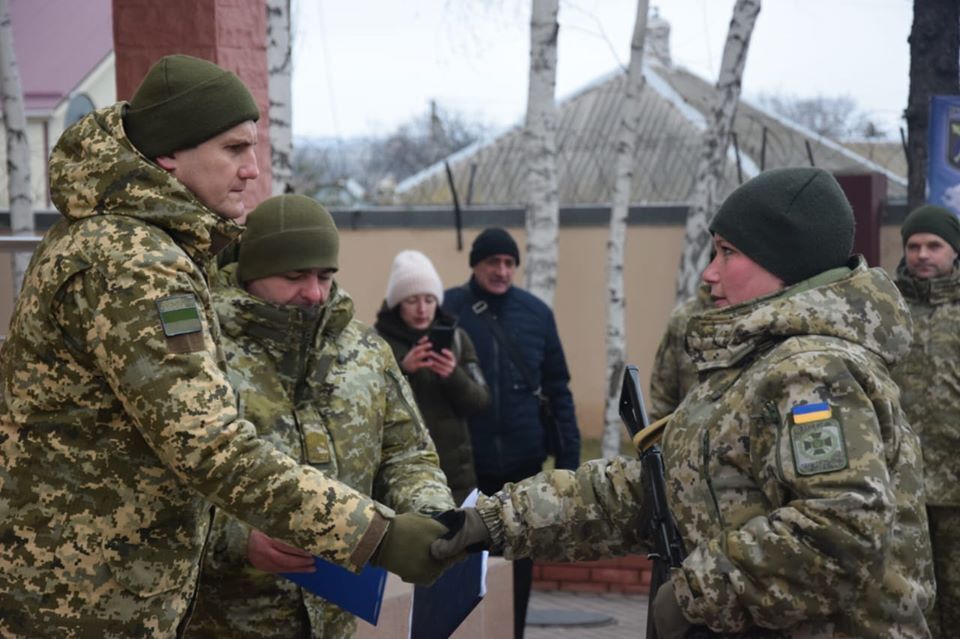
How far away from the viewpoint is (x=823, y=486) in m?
2.85

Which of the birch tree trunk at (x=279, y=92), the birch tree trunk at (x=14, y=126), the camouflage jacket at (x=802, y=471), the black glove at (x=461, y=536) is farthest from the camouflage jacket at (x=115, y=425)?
the birch tree trunk at (x=14, y=126)

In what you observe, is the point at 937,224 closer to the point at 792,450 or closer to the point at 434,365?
the point at 434,365

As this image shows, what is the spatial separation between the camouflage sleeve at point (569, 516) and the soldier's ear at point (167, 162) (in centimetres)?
105

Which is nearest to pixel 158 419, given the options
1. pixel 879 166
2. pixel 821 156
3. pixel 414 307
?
pixel 414 307

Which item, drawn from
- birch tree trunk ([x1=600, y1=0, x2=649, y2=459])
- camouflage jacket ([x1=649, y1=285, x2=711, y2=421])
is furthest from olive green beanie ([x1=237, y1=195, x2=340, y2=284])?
birch tree trunk ([x1=600, y1=0, x2=649, y2=459])

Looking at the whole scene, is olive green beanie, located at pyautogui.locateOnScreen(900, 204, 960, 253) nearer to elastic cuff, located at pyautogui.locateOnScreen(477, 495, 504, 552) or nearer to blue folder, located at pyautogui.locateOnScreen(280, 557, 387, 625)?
elastic cuff, located at pyautogui.locateOnScreen(477, 495, 504, 552)

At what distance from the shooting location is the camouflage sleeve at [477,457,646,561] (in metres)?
3.42

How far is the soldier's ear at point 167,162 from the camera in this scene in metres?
3.11

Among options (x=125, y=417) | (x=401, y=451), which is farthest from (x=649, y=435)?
(x=125, y=417)

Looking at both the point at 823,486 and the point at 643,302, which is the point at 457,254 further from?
the point at 823,486

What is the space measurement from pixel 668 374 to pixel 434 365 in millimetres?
1008

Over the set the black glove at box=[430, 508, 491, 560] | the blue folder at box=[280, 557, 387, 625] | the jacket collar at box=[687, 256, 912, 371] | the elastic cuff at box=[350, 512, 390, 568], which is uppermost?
the jacket collar at box=[687, 256, 912, 371]

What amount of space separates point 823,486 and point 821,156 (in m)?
14.4

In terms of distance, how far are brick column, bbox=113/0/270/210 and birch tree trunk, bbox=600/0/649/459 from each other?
453 cm
